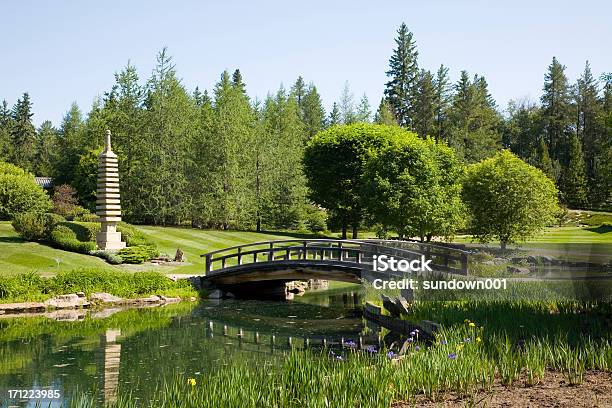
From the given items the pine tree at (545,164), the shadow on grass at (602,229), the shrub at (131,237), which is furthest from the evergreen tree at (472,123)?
the shrub at (131,237)

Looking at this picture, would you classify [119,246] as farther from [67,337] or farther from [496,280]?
[496,280]

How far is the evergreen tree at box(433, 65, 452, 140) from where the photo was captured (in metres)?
88.4

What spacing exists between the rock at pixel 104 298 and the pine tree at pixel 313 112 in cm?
6512

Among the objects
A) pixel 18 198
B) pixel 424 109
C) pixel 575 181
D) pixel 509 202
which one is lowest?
pixel 509 202

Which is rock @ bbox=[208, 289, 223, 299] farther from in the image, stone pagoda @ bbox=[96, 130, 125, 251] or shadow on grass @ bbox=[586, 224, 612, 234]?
shadow on grass @ bbox=[586, 224, 612, 234]

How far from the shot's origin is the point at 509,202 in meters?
35.8

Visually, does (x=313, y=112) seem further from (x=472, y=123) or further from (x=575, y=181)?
(x=575, y=181)

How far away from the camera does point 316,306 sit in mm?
29125

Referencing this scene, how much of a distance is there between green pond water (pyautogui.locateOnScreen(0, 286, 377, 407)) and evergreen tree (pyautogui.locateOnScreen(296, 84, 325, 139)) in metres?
63.9

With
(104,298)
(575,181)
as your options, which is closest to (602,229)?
(575,181)

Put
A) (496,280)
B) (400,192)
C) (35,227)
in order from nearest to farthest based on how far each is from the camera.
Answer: (496,280), (35,227), (400,192)

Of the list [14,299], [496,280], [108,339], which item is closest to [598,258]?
[496,280]

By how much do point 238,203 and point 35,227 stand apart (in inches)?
841

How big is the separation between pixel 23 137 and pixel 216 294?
75.3 meters
